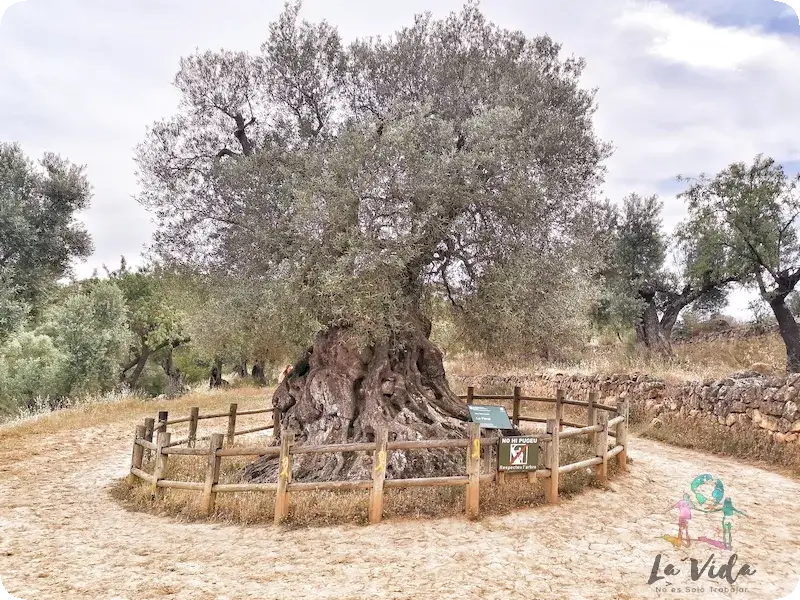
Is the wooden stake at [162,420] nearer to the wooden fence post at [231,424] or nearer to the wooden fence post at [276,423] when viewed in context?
the wooden fence post at [231,424]

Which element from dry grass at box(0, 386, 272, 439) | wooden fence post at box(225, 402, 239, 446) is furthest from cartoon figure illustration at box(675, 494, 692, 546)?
dry grass at box(0, 386, 272, 439)

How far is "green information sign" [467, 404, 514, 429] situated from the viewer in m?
11.1

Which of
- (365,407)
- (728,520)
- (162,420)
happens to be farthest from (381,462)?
(162,420)

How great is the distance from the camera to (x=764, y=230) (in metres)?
22.3

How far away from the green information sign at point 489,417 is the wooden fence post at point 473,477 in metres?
1.90

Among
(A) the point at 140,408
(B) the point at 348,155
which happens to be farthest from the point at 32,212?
(B) the point at 348,155

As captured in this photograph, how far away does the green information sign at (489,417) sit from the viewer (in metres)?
11.1

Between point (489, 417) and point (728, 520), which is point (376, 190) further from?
point (728, 520)

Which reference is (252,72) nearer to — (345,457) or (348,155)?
(348,155)

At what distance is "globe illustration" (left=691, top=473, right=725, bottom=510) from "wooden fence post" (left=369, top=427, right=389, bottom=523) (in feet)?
19.3

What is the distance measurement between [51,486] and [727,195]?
26123 millimetres

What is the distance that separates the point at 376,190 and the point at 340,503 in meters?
5.94

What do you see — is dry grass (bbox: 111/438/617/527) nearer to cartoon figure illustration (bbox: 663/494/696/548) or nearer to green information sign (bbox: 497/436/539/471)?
green information sign (bbox: 497/436/539/471)

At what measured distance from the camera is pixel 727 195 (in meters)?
23.5
